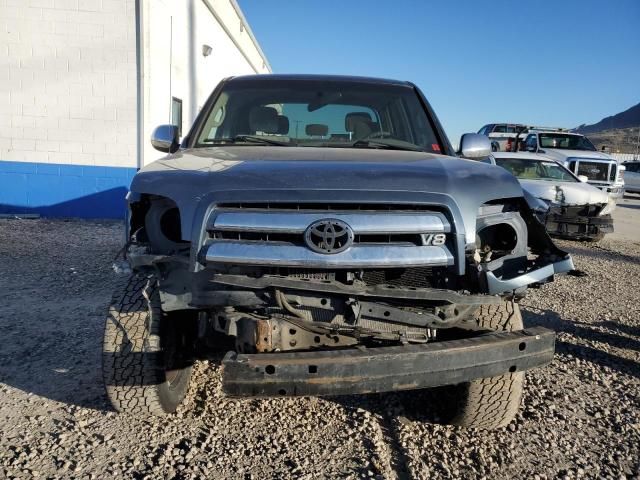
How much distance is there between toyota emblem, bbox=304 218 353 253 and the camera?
235 centimetres

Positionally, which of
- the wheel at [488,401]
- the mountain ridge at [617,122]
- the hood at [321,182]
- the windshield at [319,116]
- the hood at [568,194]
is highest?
the mountain ridge at [617,122]

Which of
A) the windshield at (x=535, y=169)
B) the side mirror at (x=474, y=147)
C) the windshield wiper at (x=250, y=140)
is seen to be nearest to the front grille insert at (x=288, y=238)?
the windshield wiper at (x=250, y=140)

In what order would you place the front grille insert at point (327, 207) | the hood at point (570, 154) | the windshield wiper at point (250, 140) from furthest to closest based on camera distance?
1. the hood at point (570, 154)
2. the windshield wiper at point (250, 140)
3. the front grille insert at point (327, 207)

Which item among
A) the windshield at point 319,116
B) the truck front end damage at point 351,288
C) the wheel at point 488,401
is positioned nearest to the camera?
the truck front end damage at point 351,288

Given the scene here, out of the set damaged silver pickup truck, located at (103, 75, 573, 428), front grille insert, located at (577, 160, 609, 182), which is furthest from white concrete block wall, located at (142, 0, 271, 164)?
front grille insert, located at (577, 160, 609, 182)

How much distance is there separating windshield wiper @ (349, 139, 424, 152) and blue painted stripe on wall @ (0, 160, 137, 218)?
7.47m

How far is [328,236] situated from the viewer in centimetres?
235

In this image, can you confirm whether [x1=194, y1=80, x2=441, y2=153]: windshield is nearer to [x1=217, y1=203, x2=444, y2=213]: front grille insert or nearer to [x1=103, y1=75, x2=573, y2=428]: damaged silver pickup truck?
[x1=103, y1=75, x2=573, y2=428]: damaged silver pickup truck

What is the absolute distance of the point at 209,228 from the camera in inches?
95.0

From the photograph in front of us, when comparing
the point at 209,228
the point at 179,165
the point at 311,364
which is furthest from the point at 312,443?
the point at 179,165

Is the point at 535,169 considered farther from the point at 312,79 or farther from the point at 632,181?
the point at 632,181

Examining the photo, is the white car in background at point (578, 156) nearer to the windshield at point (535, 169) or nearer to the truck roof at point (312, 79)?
the windshield at point (535, 169)

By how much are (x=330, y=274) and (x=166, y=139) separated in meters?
1.91

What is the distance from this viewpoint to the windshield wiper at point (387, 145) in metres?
3.58
